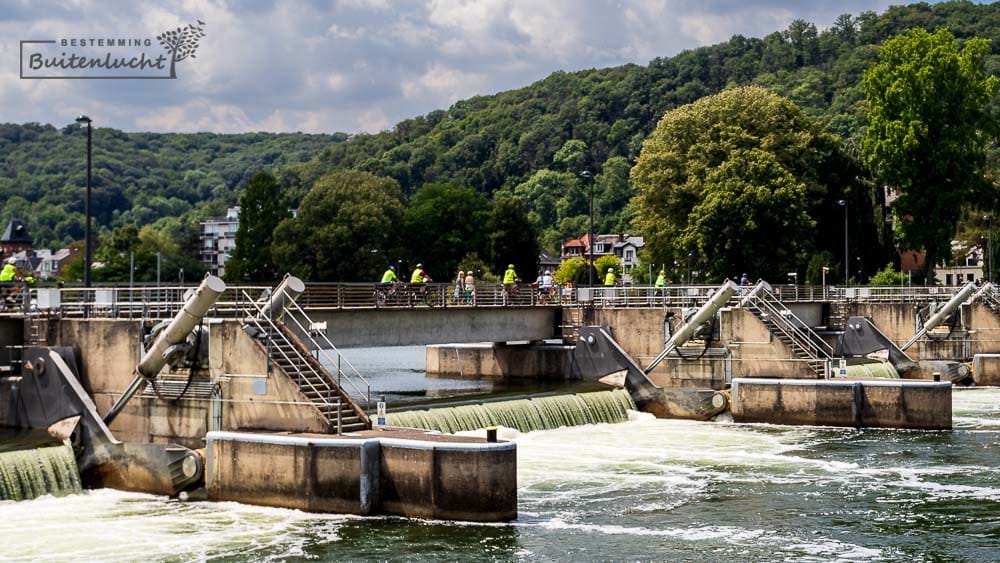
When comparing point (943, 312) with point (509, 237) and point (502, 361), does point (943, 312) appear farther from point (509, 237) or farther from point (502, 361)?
point (509, 237)

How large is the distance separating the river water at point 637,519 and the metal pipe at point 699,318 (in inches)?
450

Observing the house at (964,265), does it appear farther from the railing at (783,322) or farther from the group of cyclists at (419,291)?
the group of cyclists at (419,291)

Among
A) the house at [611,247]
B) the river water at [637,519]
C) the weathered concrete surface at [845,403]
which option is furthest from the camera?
the house at [611,247]

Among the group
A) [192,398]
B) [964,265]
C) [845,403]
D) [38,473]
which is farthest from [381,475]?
[964,265]

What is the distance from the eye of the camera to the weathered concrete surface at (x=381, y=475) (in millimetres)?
27047

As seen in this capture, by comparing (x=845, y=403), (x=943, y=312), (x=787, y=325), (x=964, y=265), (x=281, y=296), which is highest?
(x=964, y=265)

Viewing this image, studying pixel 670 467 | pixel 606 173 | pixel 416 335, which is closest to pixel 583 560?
pixel 670 467

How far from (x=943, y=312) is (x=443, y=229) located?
61369mm

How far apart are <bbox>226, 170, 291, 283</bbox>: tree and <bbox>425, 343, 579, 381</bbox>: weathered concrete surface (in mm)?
64826

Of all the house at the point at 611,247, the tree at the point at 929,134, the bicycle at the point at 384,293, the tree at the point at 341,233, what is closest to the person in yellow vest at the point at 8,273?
the bicycle at the point at 384,293

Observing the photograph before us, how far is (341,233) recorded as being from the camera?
111562 mm

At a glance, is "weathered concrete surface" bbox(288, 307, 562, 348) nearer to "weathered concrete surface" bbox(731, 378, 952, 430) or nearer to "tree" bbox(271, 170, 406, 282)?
"weathered concrete surface" bbox(731, 378, 952, 430)

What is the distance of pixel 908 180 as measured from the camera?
82.4 metres

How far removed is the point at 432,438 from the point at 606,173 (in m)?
167
